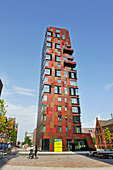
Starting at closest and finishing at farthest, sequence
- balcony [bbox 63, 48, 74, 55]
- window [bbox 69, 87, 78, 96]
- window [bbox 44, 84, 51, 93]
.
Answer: window [bbox 44, 84, 51, 93] < window [bbox 69, 87, 78, 96] < balcony [bbox 63, 48, 74, 55]

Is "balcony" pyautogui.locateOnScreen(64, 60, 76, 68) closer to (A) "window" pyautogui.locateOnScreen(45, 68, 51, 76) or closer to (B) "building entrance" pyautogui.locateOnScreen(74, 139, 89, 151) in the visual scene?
(A) "window" pyautogui.locateOnScreen(45, 68, 51, 76)

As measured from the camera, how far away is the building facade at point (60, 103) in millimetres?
40031

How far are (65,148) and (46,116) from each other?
11.8 metres

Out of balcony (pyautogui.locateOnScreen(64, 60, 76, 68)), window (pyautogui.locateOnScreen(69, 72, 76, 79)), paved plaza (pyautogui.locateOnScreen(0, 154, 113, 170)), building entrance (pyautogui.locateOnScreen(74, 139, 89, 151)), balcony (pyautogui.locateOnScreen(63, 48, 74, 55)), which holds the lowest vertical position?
building entrance (pyautogui.locateOnScreen(74, 139, 89, 151))

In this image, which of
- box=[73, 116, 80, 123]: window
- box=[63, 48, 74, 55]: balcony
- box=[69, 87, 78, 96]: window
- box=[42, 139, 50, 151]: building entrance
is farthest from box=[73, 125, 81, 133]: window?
box=[63, 48, 74, 55]: balcony

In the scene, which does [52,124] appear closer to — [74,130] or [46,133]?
[46,133]

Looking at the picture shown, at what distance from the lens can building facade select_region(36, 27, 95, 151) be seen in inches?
1576

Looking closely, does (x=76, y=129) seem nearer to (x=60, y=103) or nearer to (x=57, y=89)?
(x=60, y=103)

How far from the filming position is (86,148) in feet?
135

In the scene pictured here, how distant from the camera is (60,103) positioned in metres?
44.8

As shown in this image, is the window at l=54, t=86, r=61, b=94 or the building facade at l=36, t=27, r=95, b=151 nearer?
the building facade at l=36, t=27, r=95, b=151

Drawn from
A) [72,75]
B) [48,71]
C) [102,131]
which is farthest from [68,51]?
[102,131]

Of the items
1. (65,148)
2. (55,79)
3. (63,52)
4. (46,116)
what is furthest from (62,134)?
(63,52)

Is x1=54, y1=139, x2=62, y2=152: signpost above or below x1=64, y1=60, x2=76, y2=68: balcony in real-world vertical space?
below
